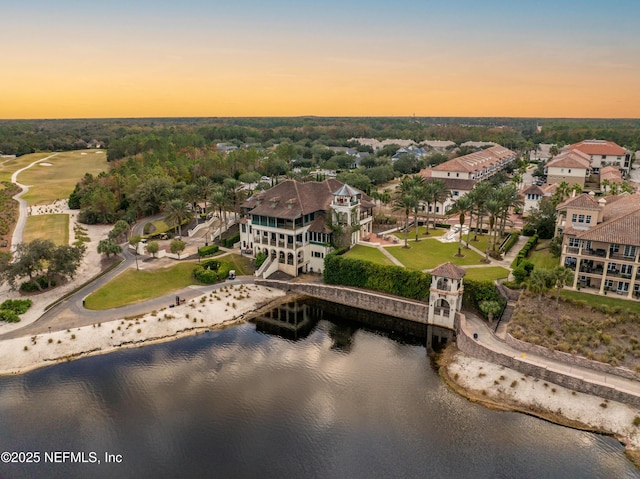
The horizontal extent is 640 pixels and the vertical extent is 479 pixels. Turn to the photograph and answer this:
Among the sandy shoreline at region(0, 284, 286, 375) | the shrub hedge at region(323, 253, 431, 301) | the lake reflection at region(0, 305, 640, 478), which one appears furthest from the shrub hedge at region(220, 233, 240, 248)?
the lake reflection at region(0, 305, 640, 478)

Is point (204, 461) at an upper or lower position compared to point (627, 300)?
lower

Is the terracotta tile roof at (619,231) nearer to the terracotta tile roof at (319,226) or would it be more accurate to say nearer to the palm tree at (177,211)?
the terracotta tile roof at (319,226)

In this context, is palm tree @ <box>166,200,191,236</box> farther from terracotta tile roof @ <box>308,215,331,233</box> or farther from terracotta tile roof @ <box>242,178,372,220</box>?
terracotta tile roof @ <box>308,215,331,233</box>

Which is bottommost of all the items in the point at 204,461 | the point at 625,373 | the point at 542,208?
the point at 204,461

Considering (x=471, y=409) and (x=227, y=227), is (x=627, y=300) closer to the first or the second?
(x=471, y=409)

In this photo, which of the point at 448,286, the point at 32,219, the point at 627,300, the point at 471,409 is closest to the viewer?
the point at 471,409

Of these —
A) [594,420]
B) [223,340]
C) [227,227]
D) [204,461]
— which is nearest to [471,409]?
[594,420]
